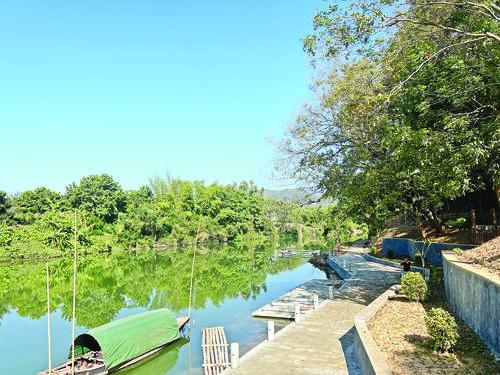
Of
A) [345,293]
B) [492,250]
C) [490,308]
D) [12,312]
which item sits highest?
[492,250]

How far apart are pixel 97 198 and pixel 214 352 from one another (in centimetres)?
6271

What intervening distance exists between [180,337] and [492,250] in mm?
13028

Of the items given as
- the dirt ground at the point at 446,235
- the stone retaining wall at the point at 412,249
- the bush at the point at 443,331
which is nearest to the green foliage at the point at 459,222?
the dirt ground at the point at 446,235

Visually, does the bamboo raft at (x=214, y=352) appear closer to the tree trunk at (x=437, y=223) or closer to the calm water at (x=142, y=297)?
the calm water at (x=142, y=297)

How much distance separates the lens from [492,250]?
13000mm

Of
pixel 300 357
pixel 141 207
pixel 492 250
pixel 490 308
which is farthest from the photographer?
pixel 141 207

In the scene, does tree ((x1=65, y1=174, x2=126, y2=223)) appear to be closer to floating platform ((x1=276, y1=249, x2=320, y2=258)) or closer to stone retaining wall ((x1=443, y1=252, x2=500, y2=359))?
floating platform ((x1=276, y1=249, x2=320, y2=258))

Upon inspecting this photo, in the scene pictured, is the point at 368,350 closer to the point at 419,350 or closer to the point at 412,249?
the point at 419,350

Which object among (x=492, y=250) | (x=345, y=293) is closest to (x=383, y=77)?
(x=492, y=250)

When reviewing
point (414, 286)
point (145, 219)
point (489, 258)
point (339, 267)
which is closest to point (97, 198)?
point (145, 219)

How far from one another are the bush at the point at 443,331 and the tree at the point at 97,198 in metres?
66.2

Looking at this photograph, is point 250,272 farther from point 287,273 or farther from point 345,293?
point 345,293

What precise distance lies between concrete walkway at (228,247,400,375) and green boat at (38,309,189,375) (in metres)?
5.53

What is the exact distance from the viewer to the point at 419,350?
938 centimetres
